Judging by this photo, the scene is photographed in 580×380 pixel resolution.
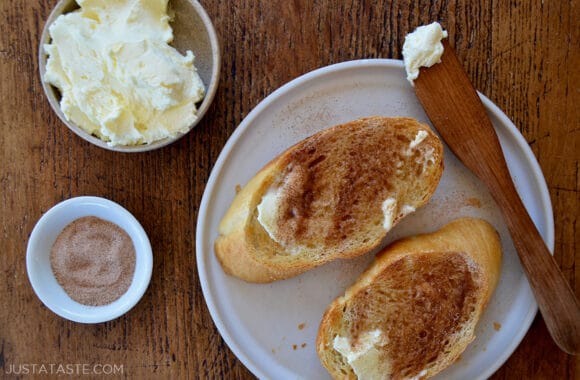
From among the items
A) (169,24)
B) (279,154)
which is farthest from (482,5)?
(169,24)

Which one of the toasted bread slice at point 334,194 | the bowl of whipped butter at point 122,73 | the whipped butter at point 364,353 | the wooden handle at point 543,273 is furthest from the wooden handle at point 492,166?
the bowl of whipped butter at point 122,73

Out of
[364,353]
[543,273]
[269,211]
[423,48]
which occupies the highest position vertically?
[423,48]

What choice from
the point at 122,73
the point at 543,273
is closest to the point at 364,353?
the point at 543,273

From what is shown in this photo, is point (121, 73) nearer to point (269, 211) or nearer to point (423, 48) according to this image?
point (269, 211)

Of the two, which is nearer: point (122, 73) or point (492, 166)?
point (122, 73)

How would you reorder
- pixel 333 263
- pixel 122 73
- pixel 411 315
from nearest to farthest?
pixel 122 73, pixel 411 315, pixel 333 263

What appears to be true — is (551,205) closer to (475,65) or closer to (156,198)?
(475,65)

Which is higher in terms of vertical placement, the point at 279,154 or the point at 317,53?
the point at 317,53

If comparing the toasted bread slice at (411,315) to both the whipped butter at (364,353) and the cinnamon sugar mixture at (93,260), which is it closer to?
the whipped butter at (364,353)
